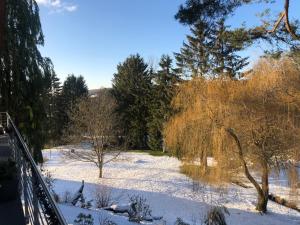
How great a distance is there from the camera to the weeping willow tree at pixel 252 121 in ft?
43.7

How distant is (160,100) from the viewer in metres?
29.9

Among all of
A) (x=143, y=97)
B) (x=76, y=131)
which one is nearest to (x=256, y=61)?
(x=76, y=131)

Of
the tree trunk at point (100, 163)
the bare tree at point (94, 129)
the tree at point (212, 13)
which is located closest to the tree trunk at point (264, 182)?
the tree at point (212, 13)

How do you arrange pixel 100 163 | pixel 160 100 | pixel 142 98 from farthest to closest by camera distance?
1. pixel 142 98
2. pixel 160 100
3. pixel 100 163

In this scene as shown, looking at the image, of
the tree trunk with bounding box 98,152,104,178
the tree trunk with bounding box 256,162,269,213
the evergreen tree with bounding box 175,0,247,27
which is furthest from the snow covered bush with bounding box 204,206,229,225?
the tree trunk with bounding box 98,152,104,178

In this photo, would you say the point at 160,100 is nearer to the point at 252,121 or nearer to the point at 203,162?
the point at 203,162

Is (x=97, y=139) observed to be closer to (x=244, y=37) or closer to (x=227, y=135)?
(x=227, y=135)

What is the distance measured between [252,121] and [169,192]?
5.27 m

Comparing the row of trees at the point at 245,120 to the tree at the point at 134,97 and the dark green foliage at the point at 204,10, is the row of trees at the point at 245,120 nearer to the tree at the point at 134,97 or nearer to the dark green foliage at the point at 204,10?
the dark green foliage at the point at 204,10

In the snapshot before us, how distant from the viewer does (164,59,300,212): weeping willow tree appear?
13.3m

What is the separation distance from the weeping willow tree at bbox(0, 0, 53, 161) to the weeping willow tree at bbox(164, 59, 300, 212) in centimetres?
964

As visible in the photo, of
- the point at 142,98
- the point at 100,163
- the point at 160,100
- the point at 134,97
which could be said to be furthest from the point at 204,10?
the point at 134,97

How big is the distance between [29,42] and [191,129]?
437 inches

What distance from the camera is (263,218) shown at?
13195mm
